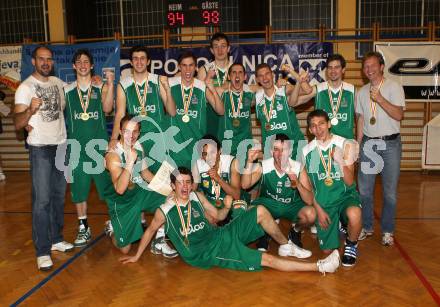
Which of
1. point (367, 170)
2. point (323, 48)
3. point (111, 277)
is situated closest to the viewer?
point (111, 277)

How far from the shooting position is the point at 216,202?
15.1 feet

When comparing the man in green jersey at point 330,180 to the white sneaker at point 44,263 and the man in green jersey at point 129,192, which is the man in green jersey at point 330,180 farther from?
the white sneaker at point 44,263

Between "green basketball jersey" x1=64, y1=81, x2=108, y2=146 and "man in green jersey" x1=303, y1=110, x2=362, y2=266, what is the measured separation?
231 centimetres

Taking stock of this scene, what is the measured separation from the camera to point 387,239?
4762 mm

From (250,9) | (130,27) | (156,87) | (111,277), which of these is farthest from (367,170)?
(130,27)

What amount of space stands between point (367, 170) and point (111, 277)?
2.82 m

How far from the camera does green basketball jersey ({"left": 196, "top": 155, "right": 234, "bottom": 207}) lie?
185 inches

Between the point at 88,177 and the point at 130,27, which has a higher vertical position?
the point at 130,27

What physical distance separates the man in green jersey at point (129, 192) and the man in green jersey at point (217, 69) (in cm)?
110

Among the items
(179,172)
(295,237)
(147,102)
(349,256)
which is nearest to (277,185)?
(295,237)

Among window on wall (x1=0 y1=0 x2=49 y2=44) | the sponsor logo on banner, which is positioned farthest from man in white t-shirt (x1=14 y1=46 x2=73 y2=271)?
window on wall (x1=0 y1=0 x2=49 y2=44)

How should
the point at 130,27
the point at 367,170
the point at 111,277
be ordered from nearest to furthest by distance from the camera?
the point at 111,277, the point at 367,170, the point at 130,27

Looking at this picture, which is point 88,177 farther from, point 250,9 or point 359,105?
point 250,9

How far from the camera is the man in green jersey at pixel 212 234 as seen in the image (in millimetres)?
3986
